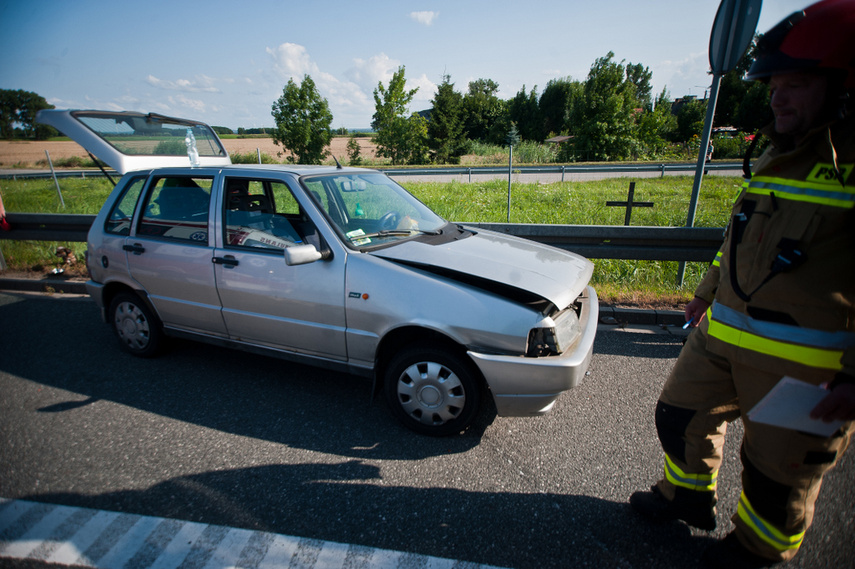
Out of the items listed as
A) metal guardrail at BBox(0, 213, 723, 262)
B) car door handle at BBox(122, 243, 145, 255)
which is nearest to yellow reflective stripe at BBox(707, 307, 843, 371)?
metal guardrail at BBox(0, 213, 723, 262)

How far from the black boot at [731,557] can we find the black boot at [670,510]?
152mm

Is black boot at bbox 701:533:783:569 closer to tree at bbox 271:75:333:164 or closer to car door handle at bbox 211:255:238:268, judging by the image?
car door handle at bbox 211:255:238:268

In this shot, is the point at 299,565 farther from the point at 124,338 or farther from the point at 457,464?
the point at 124,338

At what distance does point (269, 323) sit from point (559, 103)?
4895 centimetres

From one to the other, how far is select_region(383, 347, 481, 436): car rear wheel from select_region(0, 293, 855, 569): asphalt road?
0.44ft

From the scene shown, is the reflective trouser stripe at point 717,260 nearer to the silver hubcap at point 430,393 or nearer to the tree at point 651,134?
the silver hubcap at point 430,393

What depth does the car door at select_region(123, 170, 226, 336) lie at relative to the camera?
3.44 metres

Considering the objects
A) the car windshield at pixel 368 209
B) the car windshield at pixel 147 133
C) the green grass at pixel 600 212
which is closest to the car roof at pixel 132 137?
the car windshield at pixel 147 133

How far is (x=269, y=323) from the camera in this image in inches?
126

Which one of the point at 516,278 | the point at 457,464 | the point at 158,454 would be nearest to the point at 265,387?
the point at 158,454

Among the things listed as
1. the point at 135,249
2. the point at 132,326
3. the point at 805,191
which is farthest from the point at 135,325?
the point at 805,191

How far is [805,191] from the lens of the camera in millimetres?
1485

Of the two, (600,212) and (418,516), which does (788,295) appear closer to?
(418,516)

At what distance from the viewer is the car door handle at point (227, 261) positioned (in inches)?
127
